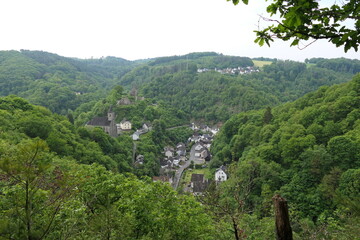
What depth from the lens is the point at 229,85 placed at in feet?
322

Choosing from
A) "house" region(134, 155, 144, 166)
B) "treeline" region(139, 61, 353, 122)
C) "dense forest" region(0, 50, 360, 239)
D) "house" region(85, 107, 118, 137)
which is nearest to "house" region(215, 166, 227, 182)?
"dense forest" region(0, 50, 360, 239)

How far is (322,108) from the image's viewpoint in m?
29.7

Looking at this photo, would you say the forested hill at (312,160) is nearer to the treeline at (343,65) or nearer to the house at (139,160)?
the house at (139,160)

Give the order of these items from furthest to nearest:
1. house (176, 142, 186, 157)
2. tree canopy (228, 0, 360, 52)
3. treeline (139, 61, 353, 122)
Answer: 1. treeline (139, 61, 353, 122)
2. house (176, 142, 186, 157)
3. tree canopy (228, 0, 360, 52)

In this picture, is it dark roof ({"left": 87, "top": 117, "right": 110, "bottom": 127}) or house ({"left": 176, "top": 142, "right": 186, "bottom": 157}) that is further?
house ({"left": 176, "top": 142, "right": 186, "bottom": 157})

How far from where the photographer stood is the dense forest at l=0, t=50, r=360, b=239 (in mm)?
5199

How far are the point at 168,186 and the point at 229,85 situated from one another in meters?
91.9

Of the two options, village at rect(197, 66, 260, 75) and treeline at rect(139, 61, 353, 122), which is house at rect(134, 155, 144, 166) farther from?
village at rect(197, 66, 260, 75)

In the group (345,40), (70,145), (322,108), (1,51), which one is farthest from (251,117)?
(1,51)

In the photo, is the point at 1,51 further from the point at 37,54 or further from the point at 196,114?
the point at 196,114

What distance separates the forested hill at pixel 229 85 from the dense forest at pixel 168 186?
4.71 feet

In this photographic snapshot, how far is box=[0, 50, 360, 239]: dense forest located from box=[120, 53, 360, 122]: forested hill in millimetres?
1436

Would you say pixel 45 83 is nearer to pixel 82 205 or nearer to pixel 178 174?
pixel 178 174

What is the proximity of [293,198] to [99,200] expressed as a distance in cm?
1726
